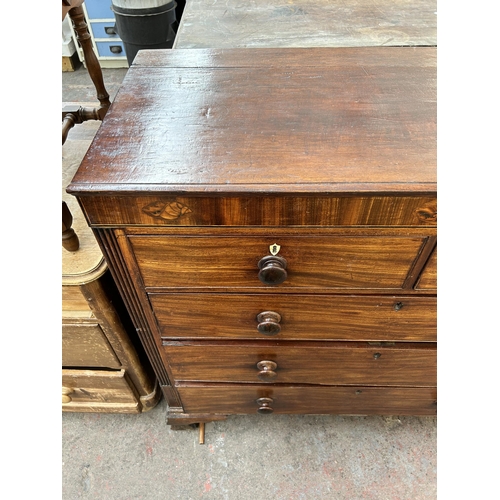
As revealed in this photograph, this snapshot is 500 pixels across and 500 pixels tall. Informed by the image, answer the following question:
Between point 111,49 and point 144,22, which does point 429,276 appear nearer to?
point 144,22

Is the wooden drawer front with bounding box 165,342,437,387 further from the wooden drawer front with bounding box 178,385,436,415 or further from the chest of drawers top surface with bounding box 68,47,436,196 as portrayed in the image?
the chest of drawers top surface with bounding box 68,47,436,196

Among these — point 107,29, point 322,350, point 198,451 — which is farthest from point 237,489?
point 107,29

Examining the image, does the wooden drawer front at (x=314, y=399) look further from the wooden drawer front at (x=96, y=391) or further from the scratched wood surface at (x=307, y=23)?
the scratched wood surface at (x=307, y=23)

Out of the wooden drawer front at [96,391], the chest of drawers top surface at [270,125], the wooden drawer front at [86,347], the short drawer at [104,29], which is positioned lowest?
the wooden drawer front at [96,391]

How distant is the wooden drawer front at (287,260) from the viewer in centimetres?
64

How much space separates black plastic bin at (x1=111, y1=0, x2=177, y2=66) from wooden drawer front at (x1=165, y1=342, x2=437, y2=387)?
1.71 metres

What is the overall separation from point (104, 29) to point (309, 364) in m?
2.25

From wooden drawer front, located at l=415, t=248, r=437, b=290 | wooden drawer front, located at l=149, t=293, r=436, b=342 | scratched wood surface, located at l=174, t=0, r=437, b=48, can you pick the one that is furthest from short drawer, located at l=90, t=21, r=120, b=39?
wooden drawer front, located at l=415, t=248, r=437, b=290

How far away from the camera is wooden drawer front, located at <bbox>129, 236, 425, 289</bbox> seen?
64cm

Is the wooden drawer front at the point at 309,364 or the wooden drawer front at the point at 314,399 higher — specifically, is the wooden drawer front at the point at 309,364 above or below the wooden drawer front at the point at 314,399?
above

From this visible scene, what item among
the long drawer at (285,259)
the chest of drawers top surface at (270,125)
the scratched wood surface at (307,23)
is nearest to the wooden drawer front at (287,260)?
the long drawer at (285,259)

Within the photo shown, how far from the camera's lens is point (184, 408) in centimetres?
112

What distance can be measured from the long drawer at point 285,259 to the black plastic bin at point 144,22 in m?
1.69

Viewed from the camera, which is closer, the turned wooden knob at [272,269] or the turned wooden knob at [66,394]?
the turned wooden knob at [272,269]
